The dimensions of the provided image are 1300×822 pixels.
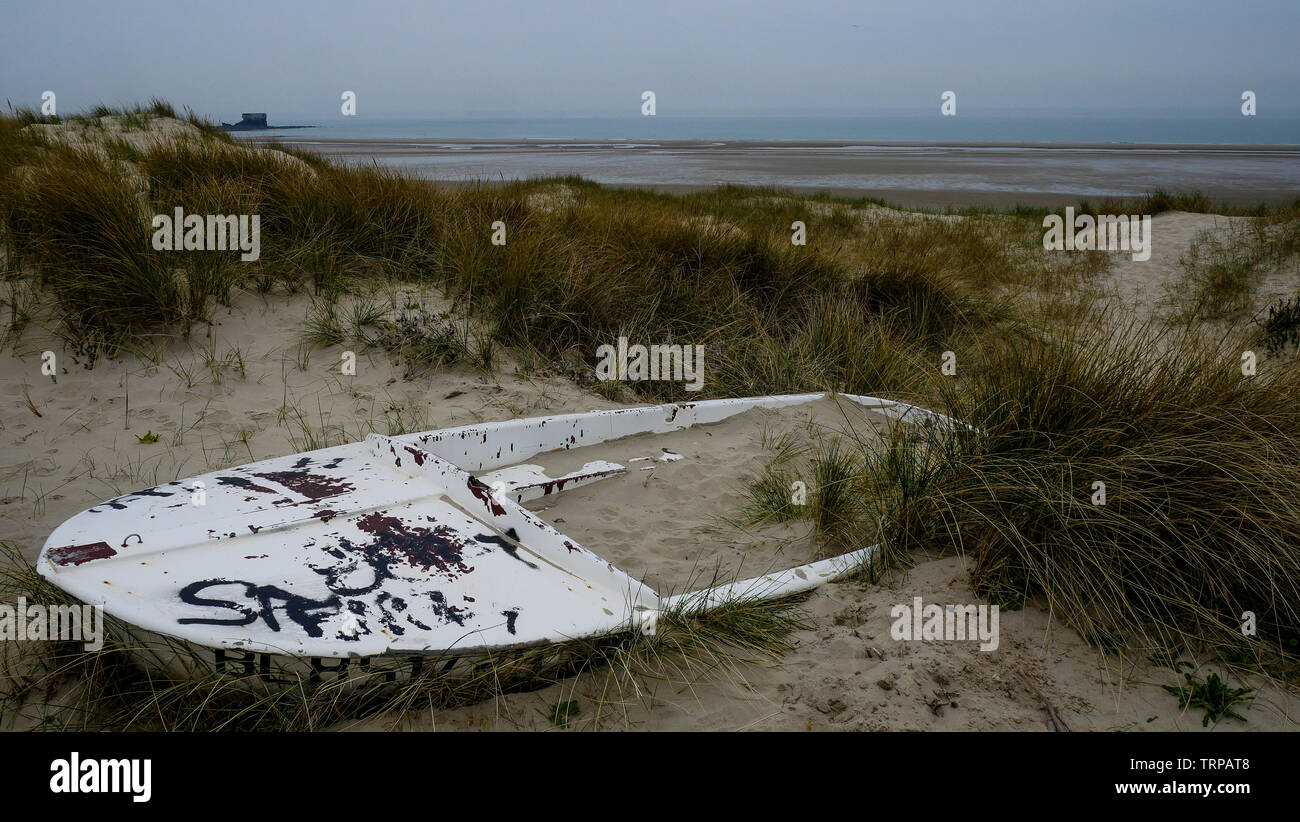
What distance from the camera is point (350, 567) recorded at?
2.57 m

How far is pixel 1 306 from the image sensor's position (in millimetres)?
4918

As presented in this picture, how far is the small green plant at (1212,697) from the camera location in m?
2.32

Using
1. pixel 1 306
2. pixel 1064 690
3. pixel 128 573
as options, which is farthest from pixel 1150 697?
pixel 1 306

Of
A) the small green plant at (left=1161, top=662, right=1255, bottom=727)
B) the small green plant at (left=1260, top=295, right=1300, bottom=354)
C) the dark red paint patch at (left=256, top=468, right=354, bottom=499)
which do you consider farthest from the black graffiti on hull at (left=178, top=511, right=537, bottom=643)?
the small green plant at (left=1260, top=295, right=1300, bottom=354)

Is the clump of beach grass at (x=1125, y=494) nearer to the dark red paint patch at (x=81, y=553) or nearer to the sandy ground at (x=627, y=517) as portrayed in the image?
the sandy ground at (x=627, y=517)

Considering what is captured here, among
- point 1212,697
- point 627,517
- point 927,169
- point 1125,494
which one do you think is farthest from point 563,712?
point 927,169

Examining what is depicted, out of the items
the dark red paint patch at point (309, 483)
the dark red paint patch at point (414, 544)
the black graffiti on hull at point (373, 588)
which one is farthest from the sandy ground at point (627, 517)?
the dark red paint patch at point (309, 483)

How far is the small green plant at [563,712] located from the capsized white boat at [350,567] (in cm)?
18

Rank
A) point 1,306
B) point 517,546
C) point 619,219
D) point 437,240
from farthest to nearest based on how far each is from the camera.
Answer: point 619,219 → point 437,240 → point 1,306 → point 517,546

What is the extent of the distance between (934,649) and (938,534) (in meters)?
0.65

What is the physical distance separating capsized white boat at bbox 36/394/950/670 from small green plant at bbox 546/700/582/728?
0.61 feet

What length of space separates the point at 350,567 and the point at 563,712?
821 mm

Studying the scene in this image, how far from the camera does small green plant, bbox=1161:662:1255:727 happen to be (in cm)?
232
